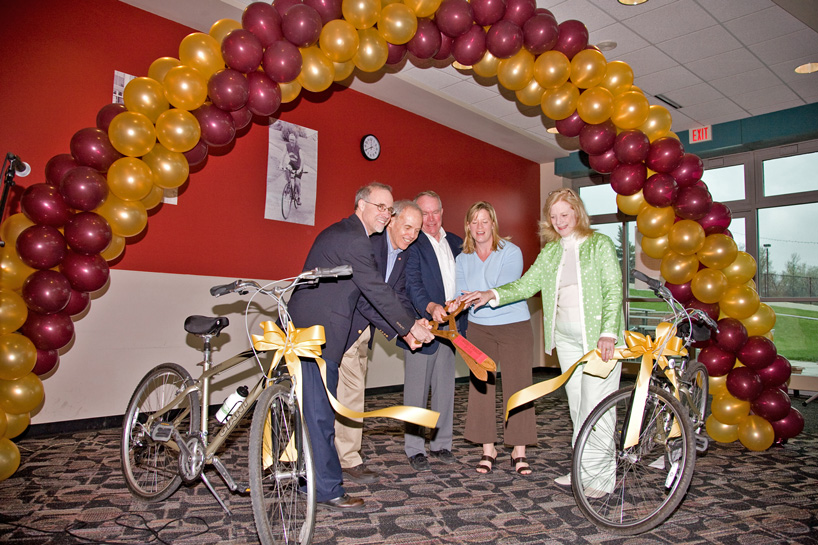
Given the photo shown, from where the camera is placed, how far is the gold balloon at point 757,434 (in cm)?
382

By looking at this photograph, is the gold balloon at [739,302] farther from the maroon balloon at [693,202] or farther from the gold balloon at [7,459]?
the gold balloon at [7,459]

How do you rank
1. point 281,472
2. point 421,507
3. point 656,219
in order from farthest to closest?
point 656,219, point 421,507, point 281,472

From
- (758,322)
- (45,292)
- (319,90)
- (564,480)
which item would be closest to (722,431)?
(758,322)

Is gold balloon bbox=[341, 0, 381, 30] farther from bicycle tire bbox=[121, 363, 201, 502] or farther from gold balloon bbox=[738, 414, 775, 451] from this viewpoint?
gold balloon bbox=[738, 414, 775, 451]

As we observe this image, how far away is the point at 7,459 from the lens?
109 inches

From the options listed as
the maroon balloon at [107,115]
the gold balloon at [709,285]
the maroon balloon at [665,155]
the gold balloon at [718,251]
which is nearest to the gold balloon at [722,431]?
the gold balloon at [709,285]

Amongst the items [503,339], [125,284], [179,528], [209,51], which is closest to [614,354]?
[503,339]

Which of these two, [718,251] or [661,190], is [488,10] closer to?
[661,190]

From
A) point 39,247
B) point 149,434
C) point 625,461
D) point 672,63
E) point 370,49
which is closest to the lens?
point 625,461

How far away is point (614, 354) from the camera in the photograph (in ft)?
8.47

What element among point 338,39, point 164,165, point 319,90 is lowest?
point 164,165

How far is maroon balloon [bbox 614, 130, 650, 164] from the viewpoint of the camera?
3830mm

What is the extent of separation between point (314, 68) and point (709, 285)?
3.16 meters

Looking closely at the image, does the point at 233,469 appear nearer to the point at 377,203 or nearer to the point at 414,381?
the point at 414,381
